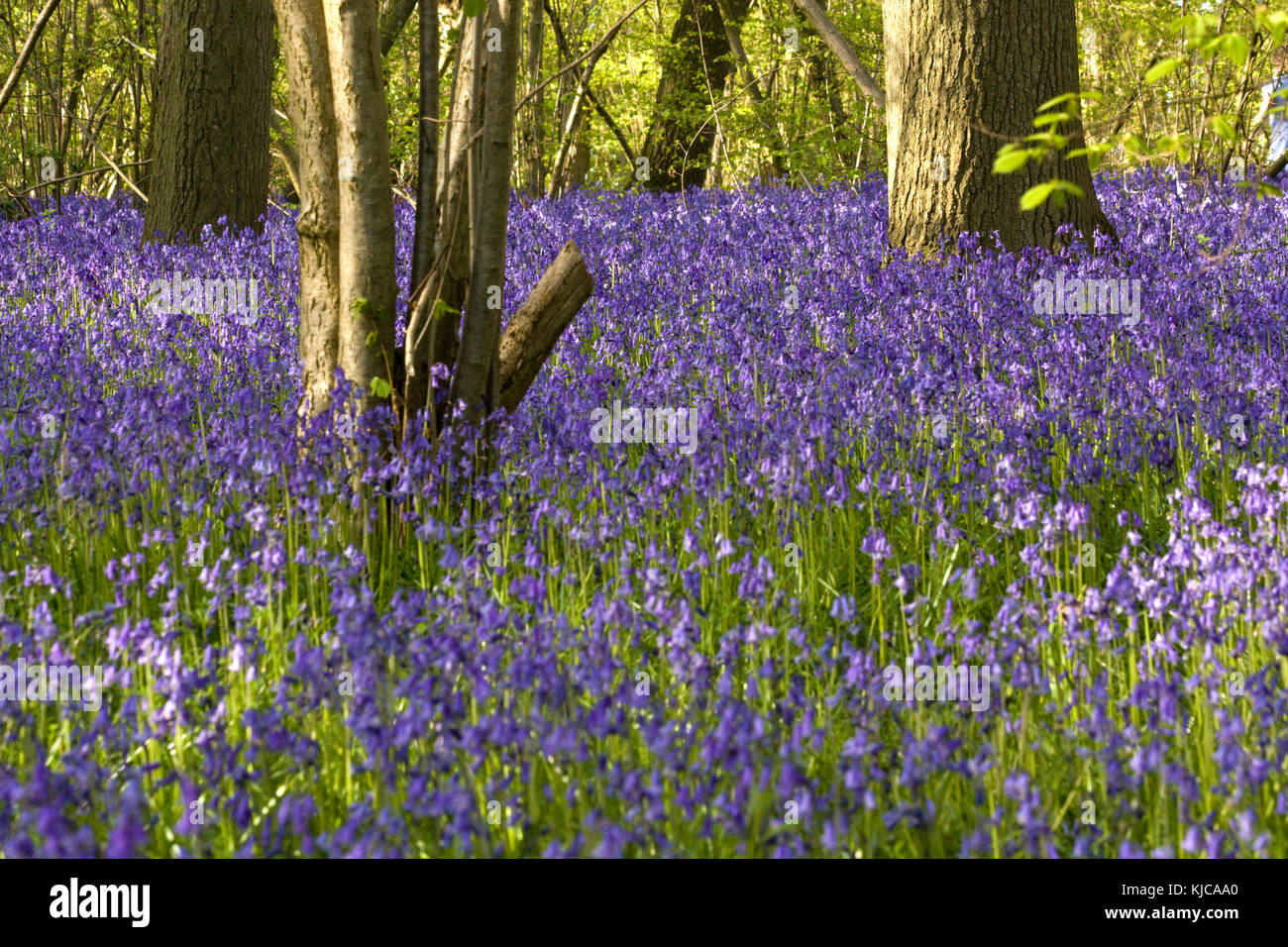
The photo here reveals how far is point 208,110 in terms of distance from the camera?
336 inches

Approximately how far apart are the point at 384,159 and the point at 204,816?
2511 millimetres

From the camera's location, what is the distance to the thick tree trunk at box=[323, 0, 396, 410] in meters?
3.98

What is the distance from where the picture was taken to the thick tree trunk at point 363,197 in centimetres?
398

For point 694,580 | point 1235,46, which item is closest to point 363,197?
point 694,580

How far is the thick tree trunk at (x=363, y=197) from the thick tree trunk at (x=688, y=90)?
10.7m

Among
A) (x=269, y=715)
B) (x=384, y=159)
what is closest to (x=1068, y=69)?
(x=384, y=159)

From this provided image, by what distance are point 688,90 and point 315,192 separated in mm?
11554

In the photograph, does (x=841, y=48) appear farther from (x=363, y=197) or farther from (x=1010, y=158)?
(x=1010, y=158)

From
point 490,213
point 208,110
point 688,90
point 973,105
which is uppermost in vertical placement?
point 688,90

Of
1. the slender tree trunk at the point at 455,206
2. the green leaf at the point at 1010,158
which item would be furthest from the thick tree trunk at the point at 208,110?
the green leaf at the point at 1010,158

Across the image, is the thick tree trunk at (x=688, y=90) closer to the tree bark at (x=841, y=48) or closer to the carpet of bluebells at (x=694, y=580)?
the tree bark at (x=841, y=48)

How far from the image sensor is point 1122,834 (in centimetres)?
217

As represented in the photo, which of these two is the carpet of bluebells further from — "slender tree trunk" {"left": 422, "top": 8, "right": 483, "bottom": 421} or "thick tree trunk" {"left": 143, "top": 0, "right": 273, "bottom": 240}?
"thick tree trunk" {"left": 143, "top": 0, "right": 273, "bottom": 240}

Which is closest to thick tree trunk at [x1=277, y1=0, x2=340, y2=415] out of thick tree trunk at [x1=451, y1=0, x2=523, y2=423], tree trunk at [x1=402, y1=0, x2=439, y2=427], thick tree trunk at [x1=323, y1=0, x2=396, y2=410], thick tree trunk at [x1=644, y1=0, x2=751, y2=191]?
thick tree trunk at [x1=323, y1=0, x2=396, y2=410]
